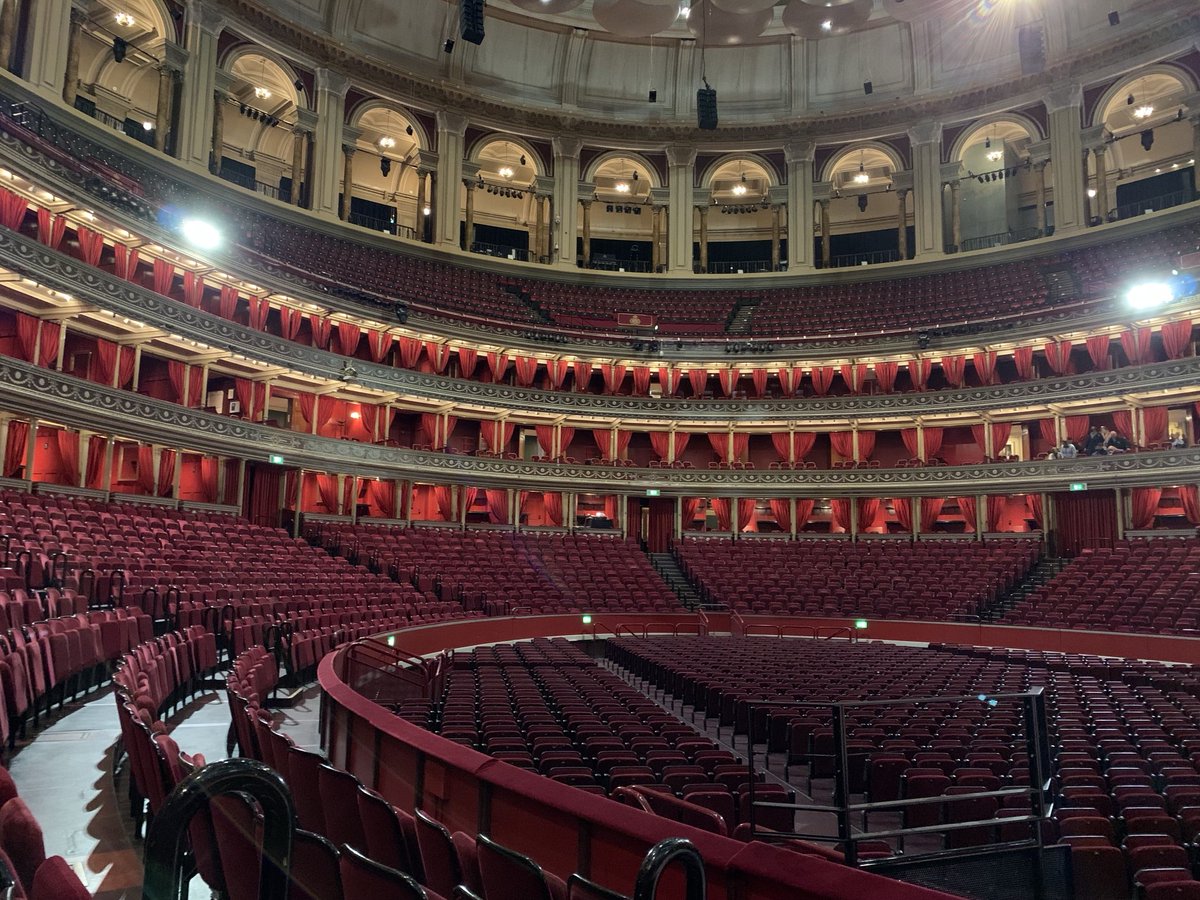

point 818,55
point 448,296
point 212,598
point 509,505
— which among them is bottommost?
point 212,598

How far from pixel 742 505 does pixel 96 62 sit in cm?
2602

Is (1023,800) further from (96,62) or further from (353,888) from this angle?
(96,62)

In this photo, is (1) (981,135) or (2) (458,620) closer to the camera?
(2) (458,620)

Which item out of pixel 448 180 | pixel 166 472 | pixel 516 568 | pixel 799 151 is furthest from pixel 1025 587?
pixel 448 180

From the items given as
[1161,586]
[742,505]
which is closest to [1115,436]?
[1161,586]

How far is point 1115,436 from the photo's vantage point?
24656mm

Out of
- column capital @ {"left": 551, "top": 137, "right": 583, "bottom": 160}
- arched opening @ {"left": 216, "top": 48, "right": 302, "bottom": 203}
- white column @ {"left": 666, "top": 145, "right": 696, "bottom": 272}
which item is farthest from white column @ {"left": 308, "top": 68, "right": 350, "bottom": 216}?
white column @ {"left": 666, "top": 145, "right": 696, "bottom": 272}

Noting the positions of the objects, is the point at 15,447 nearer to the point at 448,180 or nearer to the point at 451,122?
the point at 448,180

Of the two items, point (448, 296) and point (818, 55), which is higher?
point (818, 55)

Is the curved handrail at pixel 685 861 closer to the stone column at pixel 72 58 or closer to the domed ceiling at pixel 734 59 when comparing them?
the stone column at pixel 72 58

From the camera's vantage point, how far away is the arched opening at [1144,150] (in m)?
28.9

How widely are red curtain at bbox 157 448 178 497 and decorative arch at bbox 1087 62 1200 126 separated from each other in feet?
105

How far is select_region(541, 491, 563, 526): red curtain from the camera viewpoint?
28891 millimetres

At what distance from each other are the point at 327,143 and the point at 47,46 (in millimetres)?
9568
